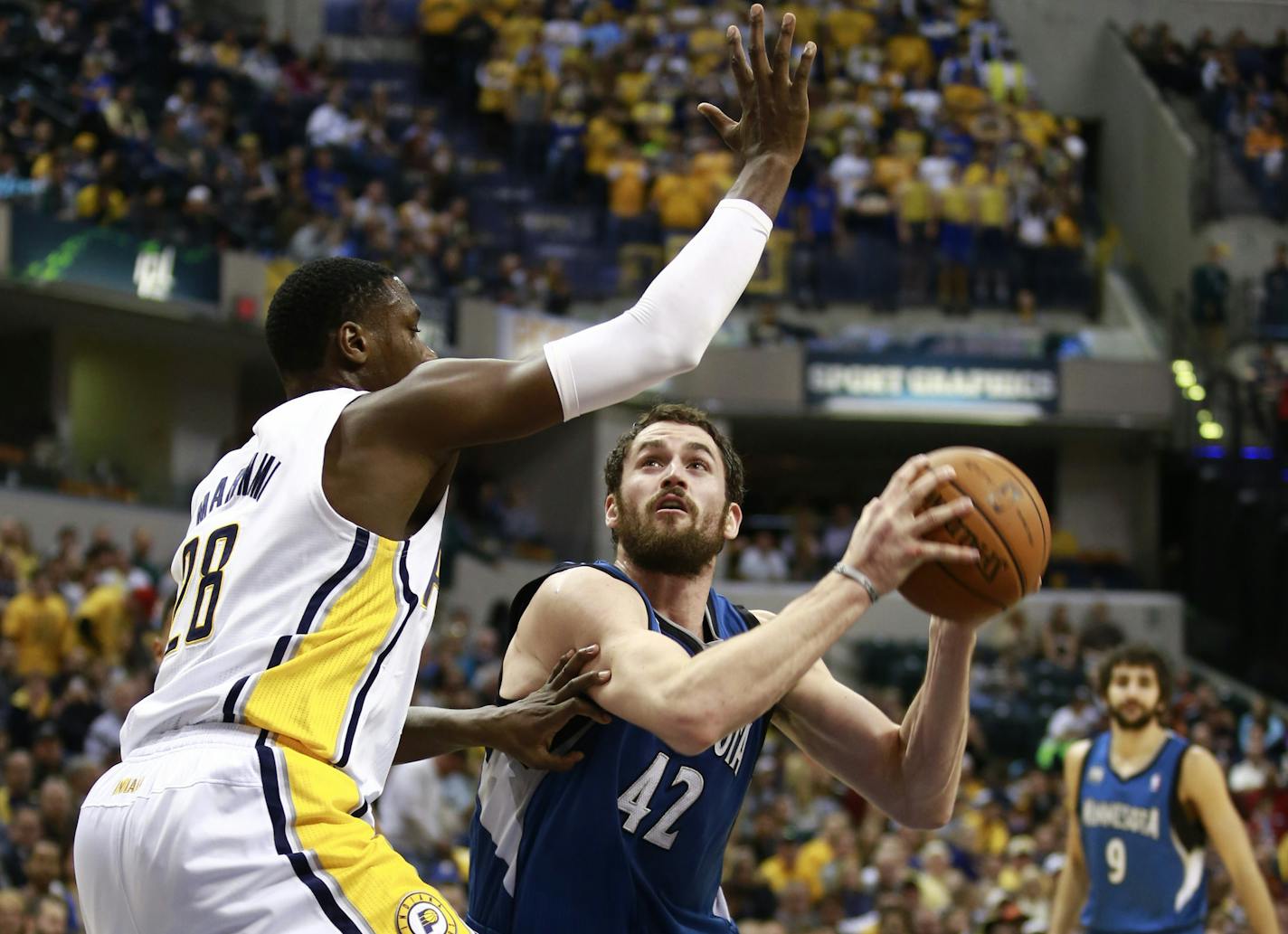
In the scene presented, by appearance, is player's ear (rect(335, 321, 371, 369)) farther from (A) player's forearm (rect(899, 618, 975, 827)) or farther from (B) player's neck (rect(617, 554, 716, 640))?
(A) player's forearm (rect(899, 618, 975, 827))

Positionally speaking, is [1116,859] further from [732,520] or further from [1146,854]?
[732,520]

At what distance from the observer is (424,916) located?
3.29 meters

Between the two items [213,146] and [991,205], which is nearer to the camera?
[213,146]

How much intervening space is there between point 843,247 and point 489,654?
9.59 m

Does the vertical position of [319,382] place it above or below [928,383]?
above

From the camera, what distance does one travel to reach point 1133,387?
75.9 ft

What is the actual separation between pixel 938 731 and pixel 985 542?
0.80m

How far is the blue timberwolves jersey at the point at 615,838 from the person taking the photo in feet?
13.0

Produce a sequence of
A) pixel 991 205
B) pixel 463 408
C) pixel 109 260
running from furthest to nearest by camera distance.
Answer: pixel 991 205 → pixel 109 260 → pixel 463 408

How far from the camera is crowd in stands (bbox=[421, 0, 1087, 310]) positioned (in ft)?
75.6

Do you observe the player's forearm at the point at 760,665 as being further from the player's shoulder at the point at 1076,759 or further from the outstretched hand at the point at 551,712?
the player's shoulder at the point at 1076,759

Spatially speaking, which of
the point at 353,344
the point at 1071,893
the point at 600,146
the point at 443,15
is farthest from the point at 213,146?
the point at 353,344

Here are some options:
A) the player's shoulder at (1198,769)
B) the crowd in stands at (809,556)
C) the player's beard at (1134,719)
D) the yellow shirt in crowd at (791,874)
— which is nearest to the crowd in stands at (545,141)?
the crowd in stands at (809,556)

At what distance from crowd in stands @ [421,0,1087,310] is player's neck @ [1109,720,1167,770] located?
15.4 metres
